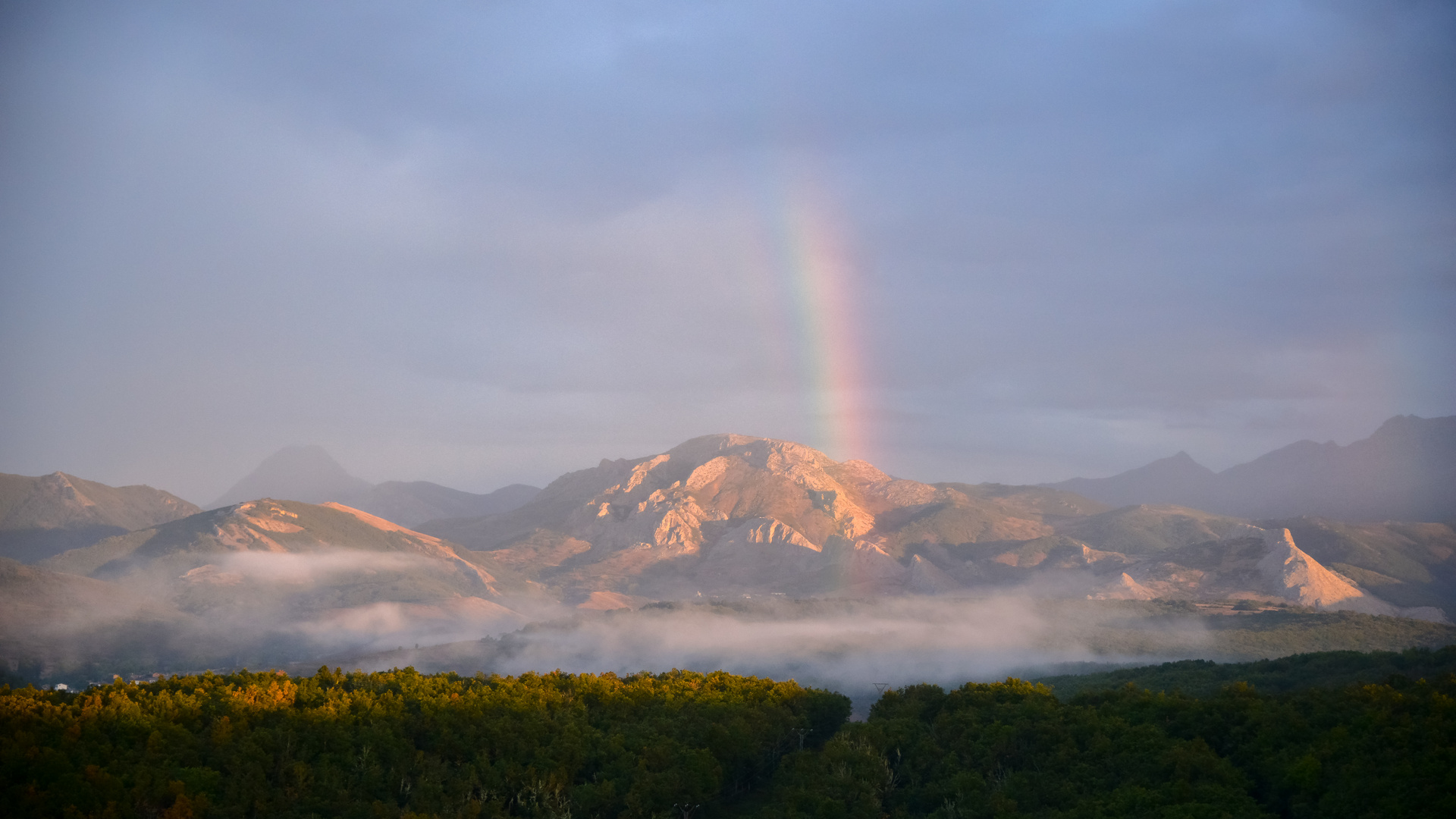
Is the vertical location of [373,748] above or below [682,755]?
above

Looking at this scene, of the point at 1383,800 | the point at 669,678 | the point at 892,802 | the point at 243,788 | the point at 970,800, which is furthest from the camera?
the point at 669,678

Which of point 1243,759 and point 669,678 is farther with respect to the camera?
point 669,678

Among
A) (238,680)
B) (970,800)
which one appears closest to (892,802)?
(970,800)

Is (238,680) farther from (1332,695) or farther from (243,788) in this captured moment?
(1332,695)

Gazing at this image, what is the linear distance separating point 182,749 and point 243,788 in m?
8.43

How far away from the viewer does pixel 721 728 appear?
105 meters

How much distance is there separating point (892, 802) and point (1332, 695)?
46370 mm

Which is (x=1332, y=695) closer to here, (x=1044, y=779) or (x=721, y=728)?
(x=1044, y=779)

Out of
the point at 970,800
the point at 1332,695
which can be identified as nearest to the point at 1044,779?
the point at 970,800

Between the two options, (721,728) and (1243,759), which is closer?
(1243,759)

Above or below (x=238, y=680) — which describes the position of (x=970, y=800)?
below

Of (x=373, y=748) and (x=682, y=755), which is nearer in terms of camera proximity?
(x=373, y=748)

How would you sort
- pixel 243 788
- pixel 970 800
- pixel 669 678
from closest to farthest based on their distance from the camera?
pixel 243 788
pixel 970 800
pixel 669 678

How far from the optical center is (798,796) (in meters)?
90.4
